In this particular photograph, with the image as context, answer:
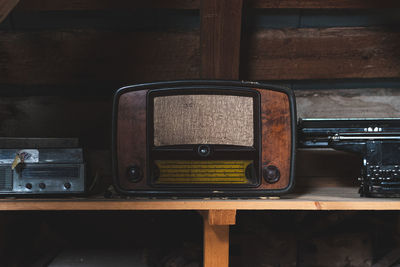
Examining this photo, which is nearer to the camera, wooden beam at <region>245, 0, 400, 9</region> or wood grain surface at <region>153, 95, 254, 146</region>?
wood grain surface at <region>153, 95, 254, 146</region>

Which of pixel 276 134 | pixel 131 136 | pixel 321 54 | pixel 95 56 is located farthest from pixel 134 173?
pixel 321 54

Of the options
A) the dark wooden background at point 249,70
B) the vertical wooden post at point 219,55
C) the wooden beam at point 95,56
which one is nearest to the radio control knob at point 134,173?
the vertical wooden post at point 219,55

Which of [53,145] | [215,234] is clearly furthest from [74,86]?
[215,234]

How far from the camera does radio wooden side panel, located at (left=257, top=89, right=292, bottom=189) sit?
1.23 metres

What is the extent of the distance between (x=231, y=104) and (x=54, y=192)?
2.01 ft

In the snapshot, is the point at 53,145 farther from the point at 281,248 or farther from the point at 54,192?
the point at 281,248

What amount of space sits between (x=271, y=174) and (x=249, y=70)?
655mm

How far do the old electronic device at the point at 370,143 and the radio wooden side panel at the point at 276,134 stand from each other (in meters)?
0.13

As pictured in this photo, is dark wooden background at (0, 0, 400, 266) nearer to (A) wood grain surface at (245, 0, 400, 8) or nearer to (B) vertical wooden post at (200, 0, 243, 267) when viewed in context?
(A) wood grain surface at (245, 0, 400, 8)

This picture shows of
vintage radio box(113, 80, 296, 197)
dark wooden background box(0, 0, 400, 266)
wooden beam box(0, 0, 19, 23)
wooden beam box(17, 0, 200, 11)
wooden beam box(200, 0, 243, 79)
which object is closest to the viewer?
wooden beam box(0, 0, 19, 23)

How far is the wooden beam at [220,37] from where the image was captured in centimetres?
142

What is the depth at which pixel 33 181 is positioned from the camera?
3.94 ft

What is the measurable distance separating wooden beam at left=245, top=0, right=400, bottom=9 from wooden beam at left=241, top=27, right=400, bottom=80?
12 cm

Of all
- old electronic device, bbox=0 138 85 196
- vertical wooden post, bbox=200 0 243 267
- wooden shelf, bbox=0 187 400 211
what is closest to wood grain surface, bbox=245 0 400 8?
vertical wooden post, bbox=200 0 243 267
